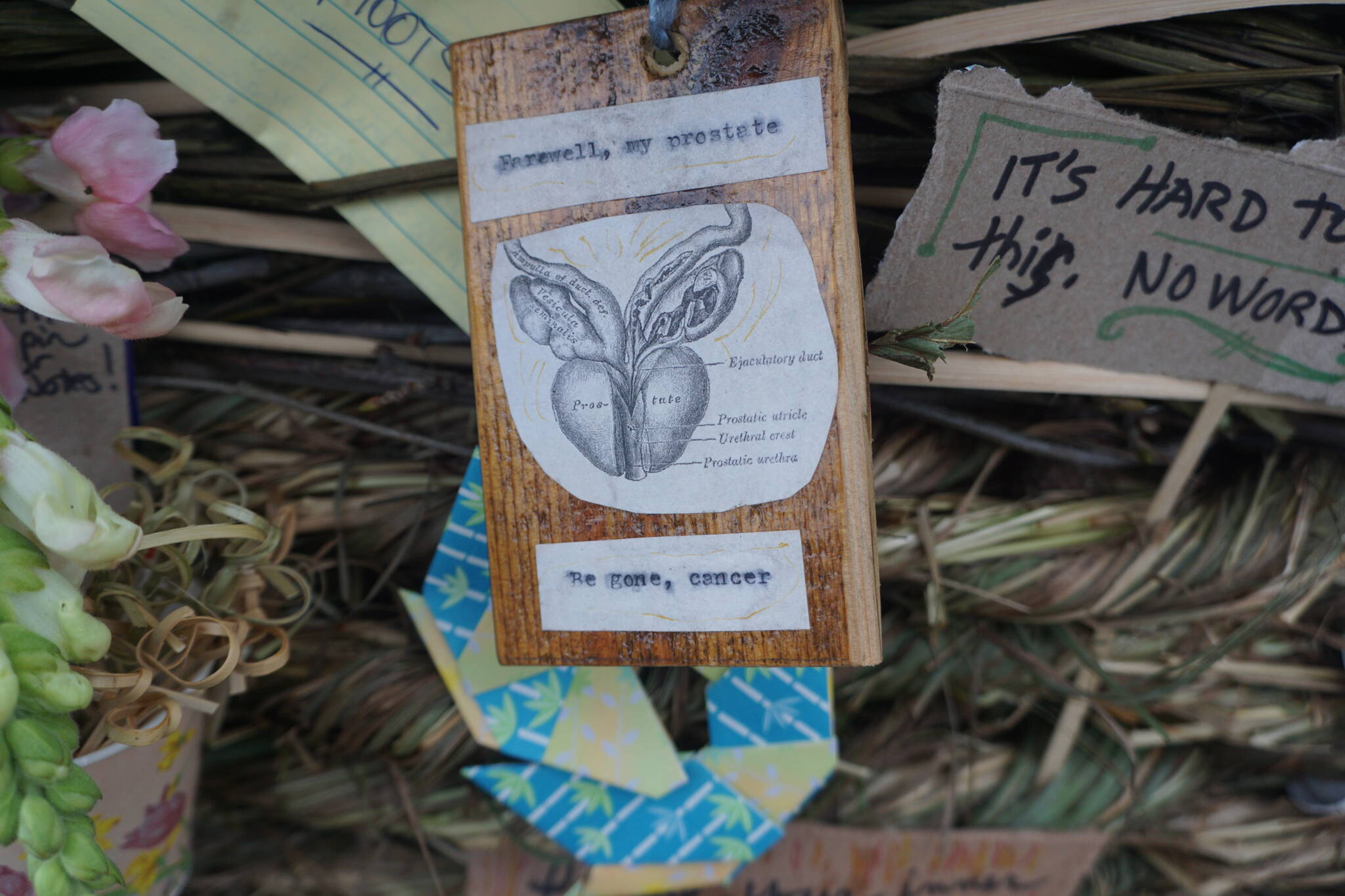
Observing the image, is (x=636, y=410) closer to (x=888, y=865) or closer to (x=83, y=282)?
(x=83, y=282)

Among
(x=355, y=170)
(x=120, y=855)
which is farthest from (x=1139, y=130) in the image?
(x=120, y=855)

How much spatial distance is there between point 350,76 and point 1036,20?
367 millimetres

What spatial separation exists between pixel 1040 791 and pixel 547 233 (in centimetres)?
55

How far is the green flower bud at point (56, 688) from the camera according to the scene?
292 mm

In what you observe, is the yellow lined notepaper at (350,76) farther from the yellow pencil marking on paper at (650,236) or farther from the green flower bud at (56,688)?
the green flower bud at (56,688)

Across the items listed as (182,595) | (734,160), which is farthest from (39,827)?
(734,160)

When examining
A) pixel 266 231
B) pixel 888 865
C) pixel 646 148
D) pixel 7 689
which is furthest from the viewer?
pixel 888 865

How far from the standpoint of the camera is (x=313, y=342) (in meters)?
0.53

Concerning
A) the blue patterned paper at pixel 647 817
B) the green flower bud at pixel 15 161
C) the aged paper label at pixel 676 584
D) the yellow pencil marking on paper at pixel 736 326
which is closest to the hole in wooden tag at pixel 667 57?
the yellow pencil marking on paper at pixel 736 326

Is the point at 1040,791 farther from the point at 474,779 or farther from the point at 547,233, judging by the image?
the point at 547,233

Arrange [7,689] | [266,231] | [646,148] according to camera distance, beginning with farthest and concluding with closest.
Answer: [266,231], [646,148], [7,689]

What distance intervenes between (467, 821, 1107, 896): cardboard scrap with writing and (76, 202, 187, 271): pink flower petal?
45 cm

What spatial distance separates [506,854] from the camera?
604 millimetres

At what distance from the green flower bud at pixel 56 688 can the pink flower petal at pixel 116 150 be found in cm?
23
